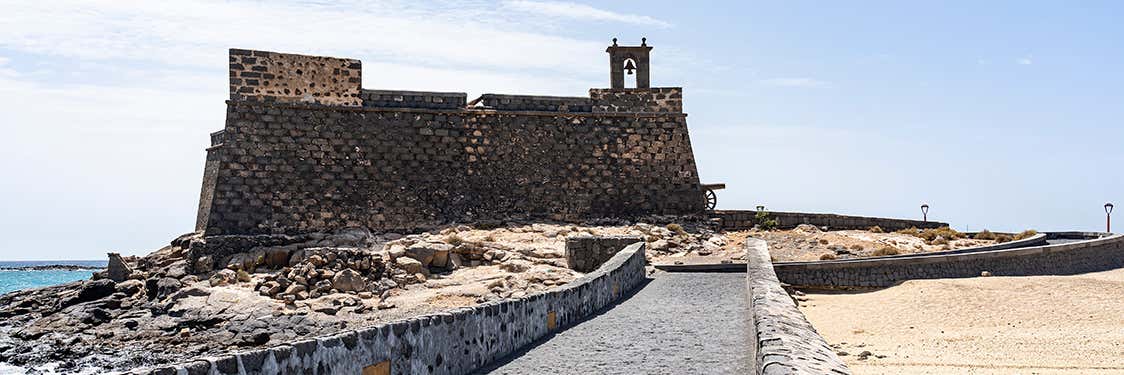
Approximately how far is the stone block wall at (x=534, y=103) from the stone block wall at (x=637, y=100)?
12.4 inches

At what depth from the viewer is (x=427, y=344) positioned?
7395 mm

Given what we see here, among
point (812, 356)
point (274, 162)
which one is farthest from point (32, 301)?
point (812, 356)

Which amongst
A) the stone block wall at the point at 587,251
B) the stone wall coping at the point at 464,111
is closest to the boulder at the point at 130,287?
the stone wall coping at the point at 464,111

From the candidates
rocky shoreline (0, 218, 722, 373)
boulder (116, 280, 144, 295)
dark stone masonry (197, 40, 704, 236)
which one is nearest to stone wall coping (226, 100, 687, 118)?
dark stone masonry (197, 40, 704, 236)

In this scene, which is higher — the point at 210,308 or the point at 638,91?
the point at 638,91

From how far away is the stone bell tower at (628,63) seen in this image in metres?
27.9

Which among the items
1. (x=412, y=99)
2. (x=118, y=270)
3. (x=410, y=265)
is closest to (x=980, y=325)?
(x=410, y=265)

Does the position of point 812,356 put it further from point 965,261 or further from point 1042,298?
point 965,261

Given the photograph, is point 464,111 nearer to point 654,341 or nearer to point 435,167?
point 435,167

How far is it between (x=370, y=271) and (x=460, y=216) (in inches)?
181

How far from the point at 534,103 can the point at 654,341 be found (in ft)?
57.0

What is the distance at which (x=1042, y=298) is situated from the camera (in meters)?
20.5

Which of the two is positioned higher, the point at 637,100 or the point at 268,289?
the point at 637,100

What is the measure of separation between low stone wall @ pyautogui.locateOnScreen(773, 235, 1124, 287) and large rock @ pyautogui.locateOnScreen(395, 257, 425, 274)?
7263mm
